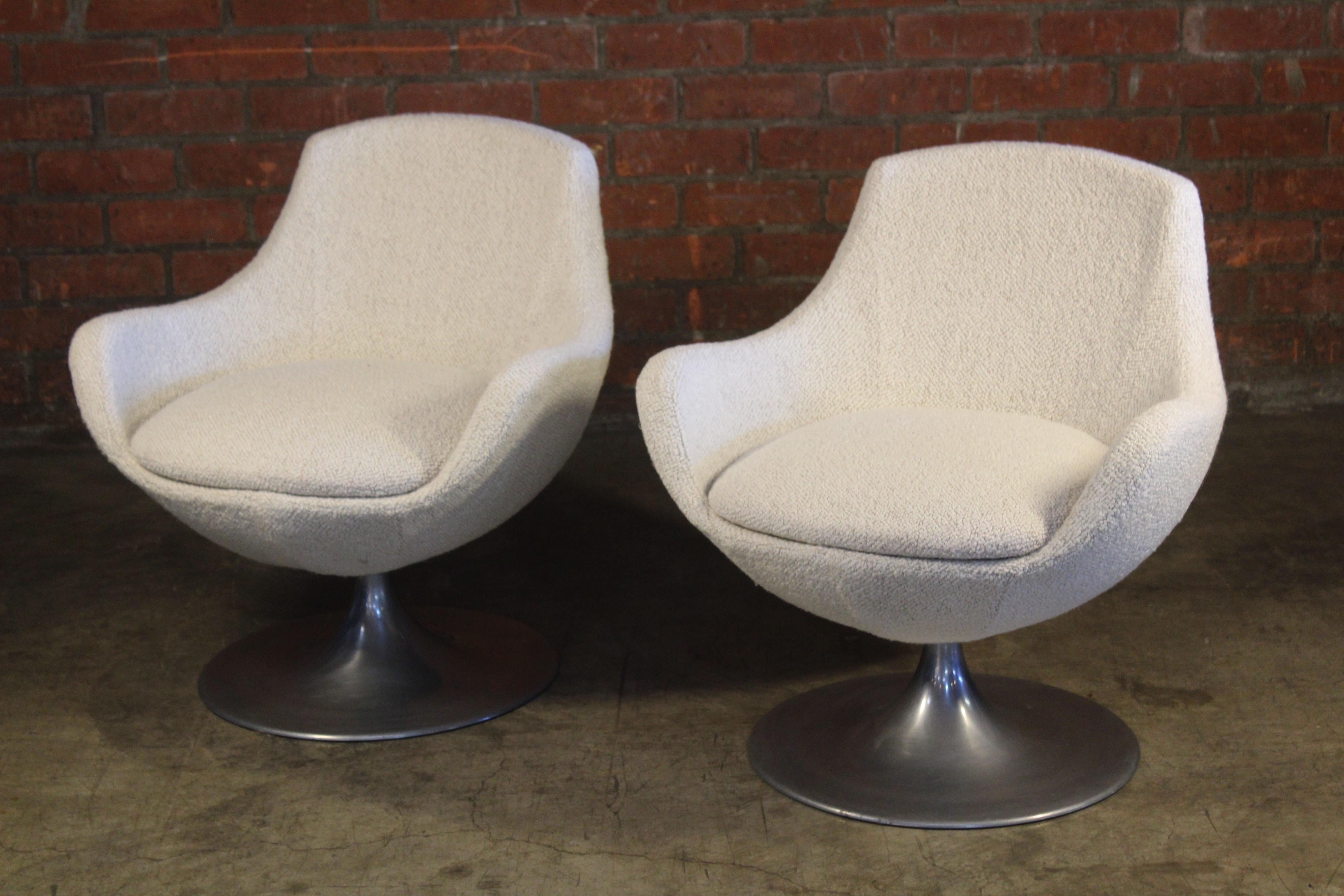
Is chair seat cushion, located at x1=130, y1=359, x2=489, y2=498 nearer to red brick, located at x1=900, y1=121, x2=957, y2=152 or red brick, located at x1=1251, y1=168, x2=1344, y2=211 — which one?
red brick, located at x1=900, y1=121, x2=957, y2=152

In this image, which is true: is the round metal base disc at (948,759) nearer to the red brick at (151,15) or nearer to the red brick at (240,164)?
the red brick at (240,164)

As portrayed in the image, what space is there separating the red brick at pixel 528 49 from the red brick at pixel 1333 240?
1685 mm

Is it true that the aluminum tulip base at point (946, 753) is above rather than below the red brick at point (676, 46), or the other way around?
below

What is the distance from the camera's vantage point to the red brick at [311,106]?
123 inches

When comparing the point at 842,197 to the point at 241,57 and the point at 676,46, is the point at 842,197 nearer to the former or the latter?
the point at 676,46

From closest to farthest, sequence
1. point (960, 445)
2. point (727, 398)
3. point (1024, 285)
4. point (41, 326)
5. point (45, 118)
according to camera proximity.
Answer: point (960, 445)
point (727, 398)
point (1024, 285)
point (45, 118)
point (41, 326)

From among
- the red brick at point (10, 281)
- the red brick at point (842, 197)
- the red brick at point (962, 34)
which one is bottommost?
the red brick at point (10, 281)

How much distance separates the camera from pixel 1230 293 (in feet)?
10.7

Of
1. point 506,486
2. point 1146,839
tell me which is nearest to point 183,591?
point 506,486

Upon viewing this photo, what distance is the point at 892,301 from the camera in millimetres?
1936

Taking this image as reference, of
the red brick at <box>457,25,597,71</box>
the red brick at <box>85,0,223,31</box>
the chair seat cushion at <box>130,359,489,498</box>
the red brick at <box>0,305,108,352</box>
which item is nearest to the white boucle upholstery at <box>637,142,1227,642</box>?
the chair seat cushion at <box>130,359,489,498</box>

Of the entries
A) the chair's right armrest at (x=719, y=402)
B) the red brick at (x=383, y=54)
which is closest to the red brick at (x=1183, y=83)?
the red brick at (x=383, y=54)

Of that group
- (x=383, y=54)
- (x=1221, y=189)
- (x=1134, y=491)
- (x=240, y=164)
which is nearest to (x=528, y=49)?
(x=383, y=54)

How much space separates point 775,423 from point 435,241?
2.20ft
